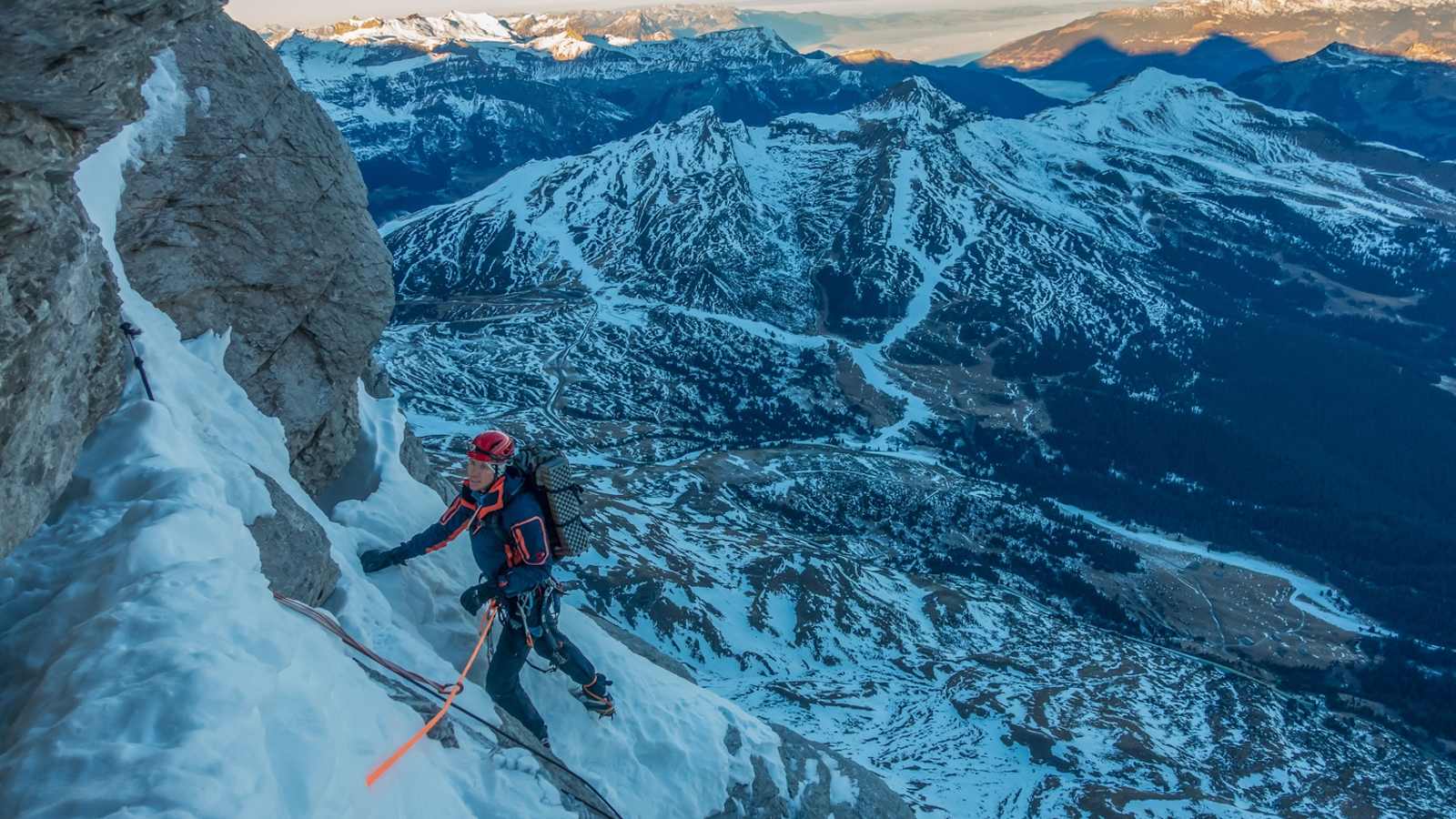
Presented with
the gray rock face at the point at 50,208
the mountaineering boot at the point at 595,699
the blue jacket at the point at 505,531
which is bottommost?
the mountaineering boot at the point at 595,699

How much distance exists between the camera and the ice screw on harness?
11.9 metres

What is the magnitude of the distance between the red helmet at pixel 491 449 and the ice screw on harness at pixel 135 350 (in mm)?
4343

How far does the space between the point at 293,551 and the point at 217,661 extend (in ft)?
12.6

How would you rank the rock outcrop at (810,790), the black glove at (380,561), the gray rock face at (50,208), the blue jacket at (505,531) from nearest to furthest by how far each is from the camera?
the gray rock face at (50,208) < the blue jacket at (505,531) < the black glove at (380,561) < the rock outcrop at (810,790)

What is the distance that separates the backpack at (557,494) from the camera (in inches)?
514

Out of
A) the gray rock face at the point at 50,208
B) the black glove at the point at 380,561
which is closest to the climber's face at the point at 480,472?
the black glove at the point at 380,561

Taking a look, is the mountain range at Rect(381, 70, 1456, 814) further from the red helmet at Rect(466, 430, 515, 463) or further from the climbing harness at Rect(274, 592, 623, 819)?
the red helmet at Rect(466, 430, 515, 463)

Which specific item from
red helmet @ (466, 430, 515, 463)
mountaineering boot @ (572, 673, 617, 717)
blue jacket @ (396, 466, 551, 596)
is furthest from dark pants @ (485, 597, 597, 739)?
red helmet @ (466, 430, 515, 463)

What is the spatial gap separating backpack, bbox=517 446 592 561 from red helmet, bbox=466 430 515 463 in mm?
319

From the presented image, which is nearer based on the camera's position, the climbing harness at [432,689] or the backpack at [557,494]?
the climbing harness at [432,689]

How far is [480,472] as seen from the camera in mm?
13164

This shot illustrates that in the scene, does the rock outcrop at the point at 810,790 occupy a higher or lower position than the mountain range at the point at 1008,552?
higher

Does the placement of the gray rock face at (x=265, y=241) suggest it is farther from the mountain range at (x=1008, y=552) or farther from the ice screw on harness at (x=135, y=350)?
the mountain range at (x=1008, y=552)

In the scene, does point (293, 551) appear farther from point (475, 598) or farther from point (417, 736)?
point (417, 736)
